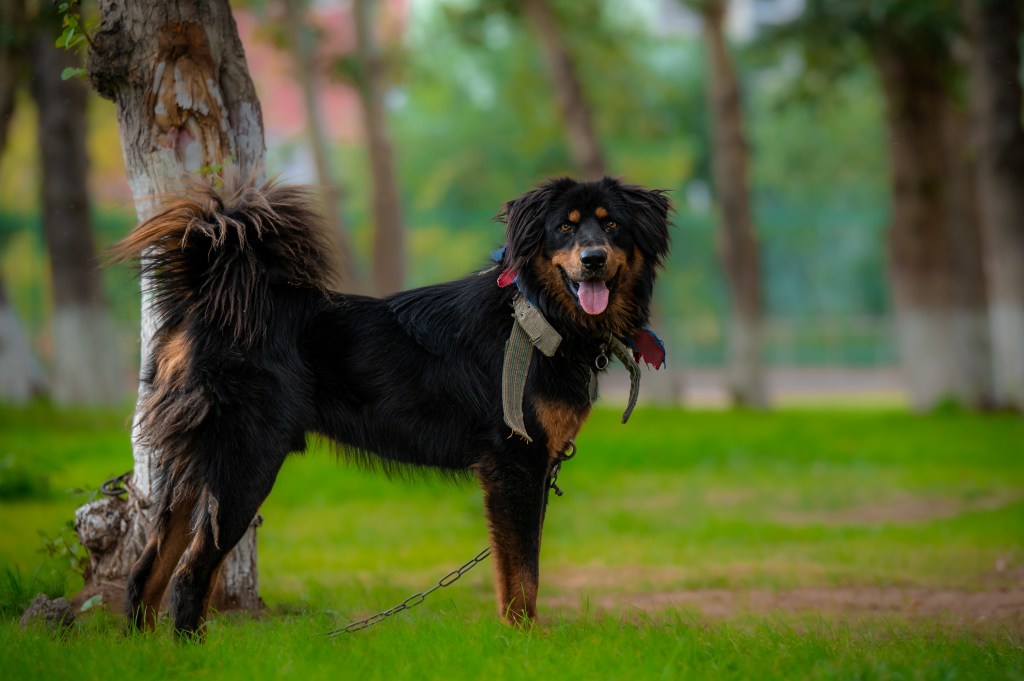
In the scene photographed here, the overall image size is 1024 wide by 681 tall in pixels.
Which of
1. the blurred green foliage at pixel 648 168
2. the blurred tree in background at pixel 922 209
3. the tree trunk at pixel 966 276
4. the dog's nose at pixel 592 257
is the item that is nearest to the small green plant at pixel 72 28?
the dog's nose at pixel 592 257

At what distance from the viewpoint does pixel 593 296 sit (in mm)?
5340

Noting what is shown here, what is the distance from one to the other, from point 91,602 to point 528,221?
280 cm

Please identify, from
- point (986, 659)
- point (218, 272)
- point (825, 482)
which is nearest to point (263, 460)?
point (218, 272)

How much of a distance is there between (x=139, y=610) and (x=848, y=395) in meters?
28.0

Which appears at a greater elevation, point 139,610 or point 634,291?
point 634,291

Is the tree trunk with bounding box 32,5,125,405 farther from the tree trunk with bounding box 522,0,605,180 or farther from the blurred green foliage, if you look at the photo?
the tree trunk with bounding box 522,0,605,180

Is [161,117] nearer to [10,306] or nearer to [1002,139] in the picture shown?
[10,306]

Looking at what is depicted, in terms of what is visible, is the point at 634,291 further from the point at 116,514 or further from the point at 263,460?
the point at 116,514

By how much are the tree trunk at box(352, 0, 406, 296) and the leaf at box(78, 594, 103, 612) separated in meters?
14.7

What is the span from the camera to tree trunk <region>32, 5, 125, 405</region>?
16000 mm

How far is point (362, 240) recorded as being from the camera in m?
32.6

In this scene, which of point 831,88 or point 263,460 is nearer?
point 263,460

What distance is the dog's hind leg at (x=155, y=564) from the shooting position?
5.09 m

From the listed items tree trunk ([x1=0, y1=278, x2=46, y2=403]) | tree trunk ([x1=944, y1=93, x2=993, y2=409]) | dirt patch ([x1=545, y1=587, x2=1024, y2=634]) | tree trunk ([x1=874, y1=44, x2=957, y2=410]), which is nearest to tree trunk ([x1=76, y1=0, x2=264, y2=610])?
dirt patch ([x1=545, y1=587, x2=1024, y2=634])
